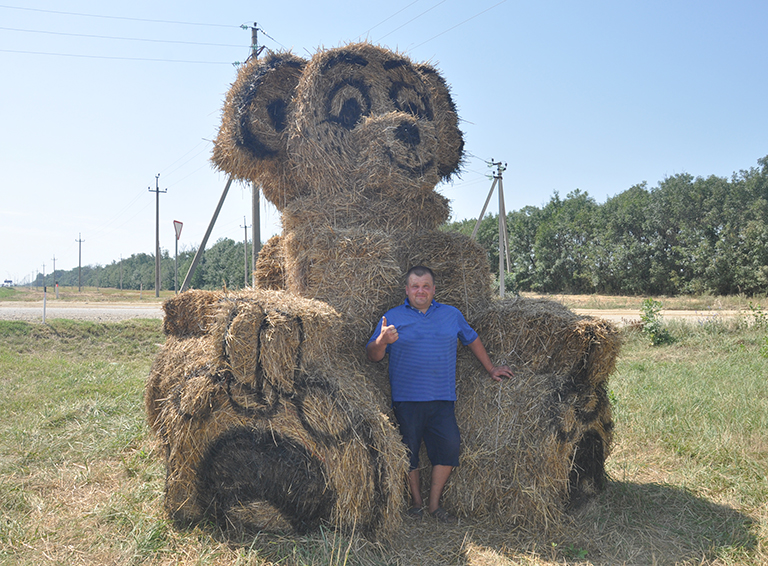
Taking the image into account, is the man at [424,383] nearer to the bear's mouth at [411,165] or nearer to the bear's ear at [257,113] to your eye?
the bear's mouth at [411,165]

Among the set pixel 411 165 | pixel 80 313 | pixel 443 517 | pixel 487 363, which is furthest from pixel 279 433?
pixel 80 313

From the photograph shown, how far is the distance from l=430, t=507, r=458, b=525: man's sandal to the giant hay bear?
7 cm

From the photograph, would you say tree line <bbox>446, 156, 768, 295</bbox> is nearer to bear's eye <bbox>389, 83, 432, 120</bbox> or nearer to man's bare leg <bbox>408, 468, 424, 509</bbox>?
bear's eye <bbox>389, 83, 432, 120</bbox>

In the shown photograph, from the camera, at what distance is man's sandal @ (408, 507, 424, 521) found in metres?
3.44

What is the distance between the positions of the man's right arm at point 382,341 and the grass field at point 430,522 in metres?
1.13

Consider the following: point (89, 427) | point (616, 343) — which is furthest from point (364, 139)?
point (89, 427)

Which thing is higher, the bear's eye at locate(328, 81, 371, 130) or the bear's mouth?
the bear's eye at locate(328, 81, 371, 130)

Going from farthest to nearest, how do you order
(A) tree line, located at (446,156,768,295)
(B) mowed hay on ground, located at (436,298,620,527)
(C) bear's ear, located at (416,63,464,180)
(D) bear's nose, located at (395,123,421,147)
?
(A) tree line, located at (446,156,768,295) → (C) bear's ear, located at (416,63,464,180) → (D) bear's nose, located at (395,123,421,147) → (B) mowed hay on ground, located at (436,298,620,527)

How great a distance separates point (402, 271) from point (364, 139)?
1.10m

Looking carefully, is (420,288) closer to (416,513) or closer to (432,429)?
(432,429)

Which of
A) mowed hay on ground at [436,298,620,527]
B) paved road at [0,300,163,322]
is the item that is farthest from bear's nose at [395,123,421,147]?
paved road at [0,300,163,322]

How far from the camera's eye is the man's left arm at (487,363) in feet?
12.1

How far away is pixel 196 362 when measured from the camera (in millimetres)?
3229

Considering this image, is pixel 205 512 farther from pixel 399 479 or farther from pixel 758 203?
pixel 758 203
